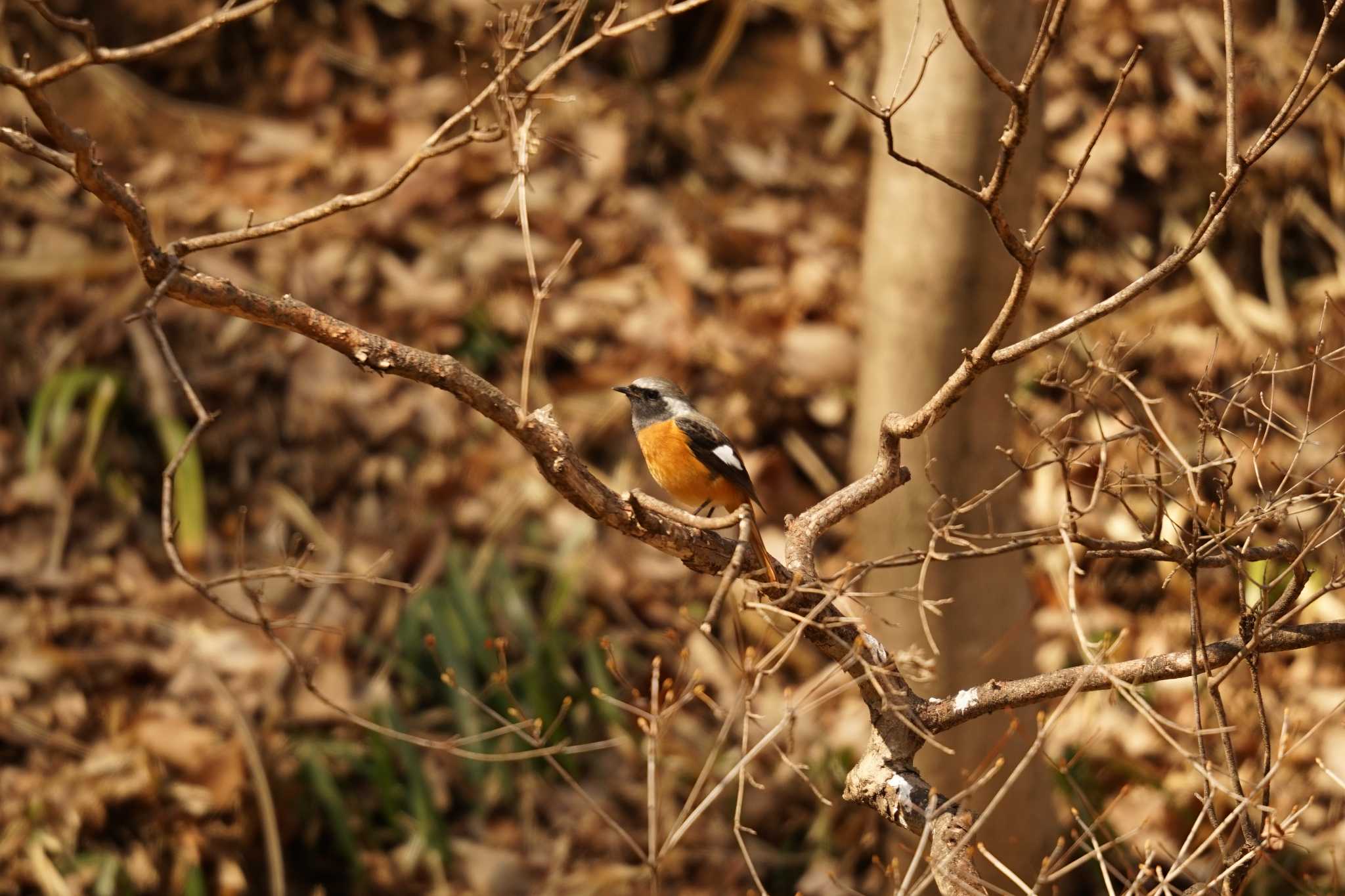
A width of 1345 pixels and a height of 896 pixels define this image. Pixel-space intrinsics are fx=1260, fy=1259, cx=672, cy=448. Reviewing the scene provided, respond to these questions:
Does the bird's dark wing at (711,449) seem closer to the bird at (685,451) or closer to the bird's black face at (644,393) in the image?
the bird at (685,451)

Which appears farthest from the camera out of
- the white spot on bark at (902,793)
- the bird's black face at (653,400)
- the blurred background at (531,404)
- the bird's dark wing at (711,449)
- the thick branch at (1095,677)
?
the blurred background at (531,404)

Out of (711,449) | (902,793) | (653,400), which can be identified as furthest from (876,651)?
(653,400)

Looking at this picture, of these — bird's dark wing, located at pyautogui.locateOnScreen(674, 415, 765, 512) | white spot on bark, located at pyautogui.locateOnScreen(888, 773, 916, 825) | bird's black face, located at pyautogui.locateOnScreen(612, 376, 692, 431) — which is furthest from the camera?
bird's black face, located at pyautogui.locateOnScreen(612, 376, 692, 431)

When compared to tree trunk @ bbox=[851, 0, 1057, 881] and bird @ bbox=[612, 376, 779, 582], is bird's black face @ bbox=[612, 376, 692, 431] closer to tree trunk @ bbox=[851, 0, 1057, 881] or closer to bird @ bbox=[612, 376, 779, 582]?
bird @ bbox=[612, 376, 779, 582]

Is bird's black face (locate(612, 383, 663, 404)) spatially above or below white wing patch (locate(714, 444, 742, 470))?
above

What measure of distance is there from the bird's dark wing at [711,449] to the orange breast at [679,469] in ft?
0.06

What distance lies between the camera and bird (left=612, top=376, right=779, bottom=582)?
14.5 feet

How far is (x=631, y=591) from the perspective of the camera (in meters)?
6.41

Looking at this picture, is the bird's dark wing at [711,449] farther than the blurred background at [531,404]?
No

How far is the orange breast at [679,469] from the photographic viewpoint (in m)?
4.44

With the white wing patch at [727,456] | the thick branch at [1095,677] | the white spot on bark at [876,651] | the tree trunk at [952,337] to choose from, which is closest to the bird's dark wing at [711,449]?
the white wing patch at [727,456]

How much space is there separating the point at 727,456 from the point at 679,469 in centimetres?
18

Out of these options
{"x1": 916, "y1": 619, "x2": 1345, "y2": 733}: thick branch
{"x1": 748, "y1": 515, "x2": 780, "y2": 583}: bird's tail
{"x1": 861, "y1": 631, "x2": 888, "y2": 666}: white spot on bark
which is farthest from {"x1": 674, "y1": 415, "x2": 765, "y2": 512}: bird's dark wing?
{"x1": 916, "y1": 619, "x2": 1345, "y2": 733}: thick branch

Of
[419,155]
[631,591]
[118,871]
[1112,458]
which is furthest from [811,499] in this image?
[419,155]
